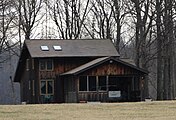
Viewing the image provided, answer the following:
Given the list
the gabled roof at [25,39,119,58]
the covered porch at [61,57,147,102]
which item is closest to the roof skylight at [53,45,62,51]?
the gabled roof at [25,39,119,58]

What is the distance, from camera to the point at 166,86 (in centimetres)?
5591

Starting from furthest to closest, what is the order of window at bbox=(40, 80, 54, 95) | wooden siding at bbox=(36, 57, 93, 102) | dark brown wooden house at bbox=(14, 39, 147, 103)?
1. wooden siding at bbox=(36, 57, 93, 102)
2. window at bbox=(40, 80, 54, 95)
3. dark brown wooden house at bbox=(14, 39, 147, 103)

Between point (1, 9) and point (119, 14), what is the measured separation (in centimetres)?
1284

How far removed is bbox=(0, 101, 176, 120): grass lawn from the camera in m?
26.3

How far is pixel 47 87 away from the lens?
159 ft

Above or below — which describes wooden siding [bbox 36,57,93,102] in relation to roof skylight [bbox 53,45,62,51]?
below

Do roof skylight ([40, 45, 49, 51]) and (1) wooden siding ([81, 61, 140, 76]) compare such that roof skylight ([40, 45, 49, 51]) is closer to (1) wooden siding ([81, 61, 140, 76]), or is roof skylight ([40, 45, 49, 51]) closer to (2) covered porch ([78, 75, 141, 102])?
(2) covered porch ([78, 75, 141, 102])

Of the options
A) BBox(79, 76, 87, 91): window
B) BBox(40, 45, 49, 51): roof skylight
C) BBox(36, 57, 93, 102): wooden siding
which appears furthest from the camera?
BBox(40, 45, 49, 51): roof skylight

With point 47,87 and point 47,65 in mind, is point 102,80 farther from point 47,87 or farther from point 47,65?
point 47,65

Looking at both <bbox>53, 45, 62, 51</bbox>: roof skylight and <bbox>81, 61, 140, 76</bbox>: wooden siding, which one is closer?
<bbox>81, 61, 140, 76</bbox>: wooden siding

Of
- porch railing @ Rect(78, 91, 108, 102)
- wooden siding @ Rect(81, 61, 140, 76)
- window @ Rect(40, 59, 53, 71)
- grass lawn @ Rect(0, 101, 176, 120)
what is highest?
window @ Rect(40, 59, 53, 71)

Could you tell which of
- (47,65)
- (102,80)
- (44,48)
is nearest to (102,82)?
(102,80)

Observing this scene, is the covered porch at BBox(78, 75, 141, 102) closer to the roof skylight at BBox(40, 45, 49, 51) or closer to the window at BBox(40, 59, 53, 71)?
the window at BBox(40, 59, 53, 71)

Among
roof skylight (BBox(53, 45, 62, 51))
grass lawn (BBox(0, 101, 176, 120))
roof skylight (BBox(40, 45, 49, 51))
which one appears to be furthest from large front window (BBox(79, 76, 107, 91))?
grass lawn (BBox(0, 101, 176, 120))
